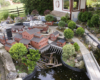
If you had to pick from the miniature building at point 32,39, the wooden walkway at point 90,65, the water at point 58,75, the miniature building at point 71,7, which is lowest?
the water at point 58,75

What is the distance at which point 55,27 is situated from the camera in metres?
44.0

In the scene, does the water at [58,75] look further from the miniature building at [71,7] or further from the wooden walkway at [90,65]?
the miniature building at [71,7]

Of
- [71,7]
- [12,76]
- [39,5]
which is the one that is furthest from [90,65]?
[39,5]

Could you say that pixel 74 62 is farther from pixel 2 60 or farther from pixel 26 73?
pixel 2 60

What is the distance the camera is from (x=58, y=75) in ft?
75.9

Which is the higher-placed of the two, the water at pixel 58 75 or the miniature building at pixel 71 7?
the miniature building at pixel 71 7

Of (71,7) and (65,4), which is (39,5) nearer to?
(65,4)

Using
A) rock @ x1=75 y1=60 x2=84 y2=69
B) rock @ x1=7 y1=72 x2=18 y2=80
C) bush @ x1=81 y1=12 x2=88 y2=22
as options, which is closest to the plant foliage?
bush @ x1=81 y1=12 x2=88 y2=22

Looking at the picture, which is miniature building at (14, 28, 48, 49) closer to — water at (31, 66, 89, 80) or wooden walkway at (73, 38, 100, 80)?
water at (31, 66, 89, 80)

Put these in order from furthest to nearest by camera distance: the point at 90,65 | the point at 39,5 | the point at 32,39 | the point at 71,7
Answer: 1. the point at 39,5
2. the point at 71,7
3. the point at 32,39
4. the point at 90,65

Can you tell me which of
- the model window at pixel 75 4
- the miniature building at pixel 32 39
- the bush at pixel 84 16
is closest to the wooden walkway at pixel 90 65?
the miniature building at pixel 32 39

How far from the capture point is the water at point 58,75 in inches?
882

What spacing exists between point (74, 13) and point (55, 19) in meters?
8.58

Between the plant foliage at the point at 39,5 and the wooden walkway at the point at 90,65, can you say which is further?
the plant foliage at the point at 39,5
